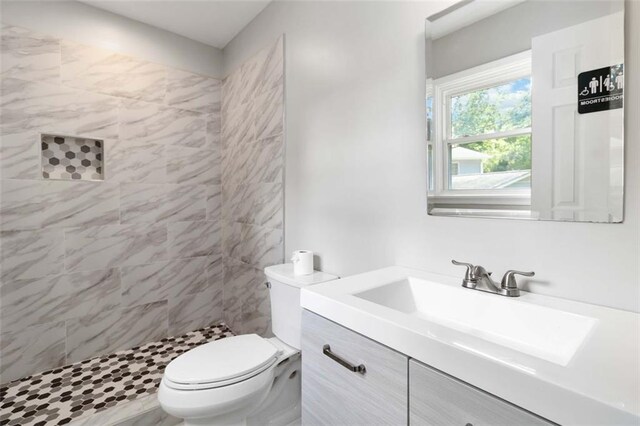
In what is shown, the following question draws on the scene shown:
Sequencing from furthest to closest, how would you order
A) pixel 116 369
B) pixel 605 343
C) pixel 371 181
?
pixel 116 369, pixel 371 181, pixel 605 343

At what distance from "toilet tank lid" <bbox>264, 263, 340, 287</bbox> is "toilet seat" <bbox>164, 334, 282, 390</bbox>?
319mm

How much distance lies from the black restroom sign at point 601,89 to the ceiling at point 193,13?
78.4 inches

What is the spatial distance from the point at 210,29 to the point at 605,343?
2.91 metres

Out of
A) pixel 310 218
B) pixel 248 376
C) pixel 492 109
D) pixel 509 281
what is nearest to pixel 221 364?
pixel 248 376

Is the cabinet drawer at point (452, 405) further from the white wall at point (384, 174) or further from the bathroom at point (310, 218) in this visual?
the white wall at point (384, 174)

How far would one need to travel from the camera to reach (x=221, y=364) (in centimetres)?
138

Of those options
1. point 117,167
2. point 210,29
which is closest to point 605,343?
point 117,167

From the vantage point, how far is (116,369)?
2.11m

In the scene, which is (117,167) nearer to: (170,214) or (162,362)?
(170,214)

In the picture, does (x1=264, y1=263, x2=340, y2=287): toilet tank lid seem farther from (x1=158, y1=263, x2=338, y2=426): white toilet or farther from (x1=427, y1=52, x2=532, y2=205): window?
(x1=427, y1=52, x2=532, y2=205): window

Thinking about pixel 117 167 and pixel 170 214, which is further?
pixel 170 214

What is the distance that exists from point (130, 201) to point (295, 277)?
1.54 m

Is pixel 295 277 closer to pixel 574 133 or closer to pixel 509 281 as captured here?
pixel 509 281

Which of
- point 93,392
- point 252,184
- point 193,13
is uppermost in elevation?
point 193,13
